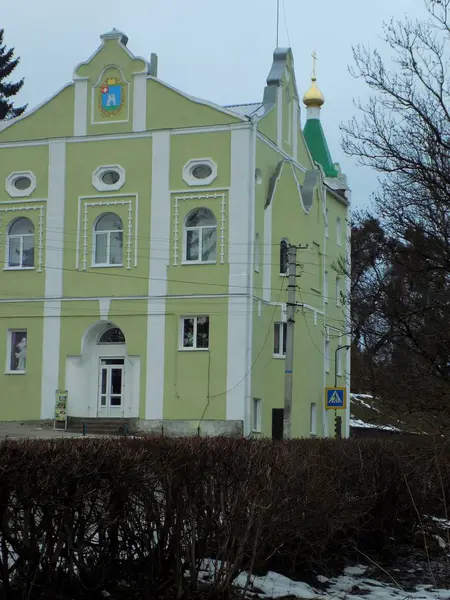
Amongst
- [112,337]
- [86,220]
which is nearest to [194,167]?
[86,220]

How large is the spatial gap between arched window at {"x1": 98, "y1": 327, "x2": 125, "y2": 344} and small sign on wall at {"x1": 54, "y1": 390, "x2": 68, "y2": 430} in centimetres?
246

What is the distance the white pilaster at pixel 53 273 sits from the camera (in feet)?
130

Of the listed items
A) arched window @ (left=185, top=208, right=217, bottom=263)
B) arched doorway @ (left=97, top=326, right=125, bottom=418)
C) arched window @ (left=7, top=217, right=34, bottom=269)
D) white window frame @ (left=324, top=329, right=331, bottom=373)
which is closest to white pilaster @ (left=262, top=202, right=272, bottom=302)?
arched window @ (left=185, top=208, right=217, bottom=263)

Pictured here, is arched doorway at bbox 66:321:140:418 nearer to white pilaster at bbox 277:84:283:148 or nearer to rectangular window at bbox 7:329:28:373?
rectangular window at bbox 7:329:28:373

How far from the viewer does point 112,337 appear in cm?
4031

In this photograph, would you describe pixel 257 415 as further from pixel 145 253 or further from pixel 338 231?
pixel 338 231

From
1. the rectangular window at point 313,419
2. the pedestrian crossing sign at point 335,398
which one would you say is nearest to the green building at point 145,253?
the rectangular window at point 313,419

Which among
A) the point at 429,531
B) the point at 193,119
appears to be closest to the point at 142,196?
the point at 193,119

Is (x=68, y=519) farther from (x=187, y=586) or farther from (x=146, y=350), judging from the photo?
(x=146, y=350)

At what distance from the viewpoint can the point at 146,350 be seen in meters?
38.6

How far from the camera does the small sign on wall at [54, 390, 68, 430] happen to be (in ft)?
128

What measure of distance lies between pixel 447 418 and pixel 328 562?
3.05m

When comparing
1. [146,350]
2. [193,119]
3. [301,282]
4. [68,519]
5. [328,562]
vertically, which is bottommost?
[328,562]

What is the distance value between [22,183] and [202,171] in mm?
7443
